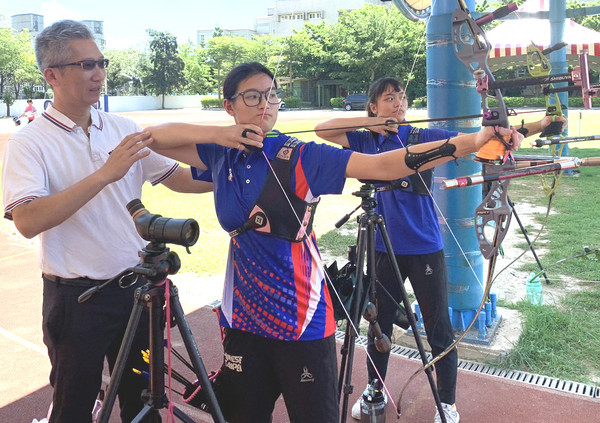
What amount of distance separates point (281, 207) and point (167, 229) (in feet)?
1.31

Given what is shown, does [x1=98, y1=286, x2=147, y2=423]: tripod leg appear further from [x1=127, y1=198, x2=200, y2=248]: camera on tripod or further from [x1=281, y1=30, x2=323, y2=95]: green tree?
[x1=281, y1=30, x2=323, y2=95]: green tree

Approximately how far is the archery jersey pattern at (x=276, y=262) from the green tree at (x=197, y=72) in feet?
171

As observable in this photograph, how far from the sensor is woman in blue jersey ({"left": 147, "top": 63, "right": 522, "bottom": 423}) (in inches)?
72.0

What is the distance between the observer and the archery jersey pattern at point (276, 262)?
182 cm

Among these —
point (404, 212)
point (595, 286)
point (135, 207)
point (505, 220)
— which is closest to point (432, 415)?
point (404, 212)

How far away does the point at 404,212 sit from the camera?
9.54ft

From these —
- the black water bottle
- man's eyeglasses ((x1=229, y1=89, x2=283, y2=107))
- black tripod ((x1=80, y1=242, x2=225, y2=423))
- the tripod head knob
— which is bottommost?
the black water bottle

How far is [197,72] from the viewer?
57719 millimetres

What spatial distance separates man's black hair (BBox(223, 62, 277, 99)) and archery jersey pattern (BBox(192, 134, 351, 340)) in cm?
24

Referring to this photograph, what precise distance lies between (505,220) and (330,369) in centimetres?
85

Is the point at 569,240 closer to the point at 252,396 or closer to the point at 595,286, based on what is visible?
the point at 595,286

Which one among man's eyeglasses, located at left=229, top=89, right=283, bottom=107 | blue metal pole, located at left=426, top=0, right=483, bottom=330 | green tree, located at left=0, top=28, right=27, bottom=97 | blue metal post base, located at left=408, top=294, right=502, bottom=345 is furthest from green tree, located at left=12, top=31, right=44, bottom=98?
man's eyeglasses, located at left=229, top=89, right=283, bottom=107

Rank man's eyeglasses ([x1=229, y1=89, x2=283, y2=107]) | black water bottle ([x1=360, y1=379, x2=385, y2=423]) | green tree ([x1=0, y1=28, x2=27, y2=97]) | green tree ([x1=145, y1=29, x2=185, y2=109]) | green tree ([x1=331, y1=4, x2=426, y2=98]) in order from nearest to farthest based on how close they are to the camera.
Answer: man's eyeglasses ([x1=229, y1=89, x2=283, y2=107]), black water bottle ([x1=360, y1=379, x2=385, y2=423]), green tree ([x1=331, y1=4, x2=426, y2=98]), green tree ([x1=0, y1=28, x2=27, y2=97]), green tree ([x1=145, y1=29, x2=185, y2=109])

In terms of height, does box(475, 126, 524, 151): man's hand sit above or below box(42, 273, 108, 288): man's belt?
above
